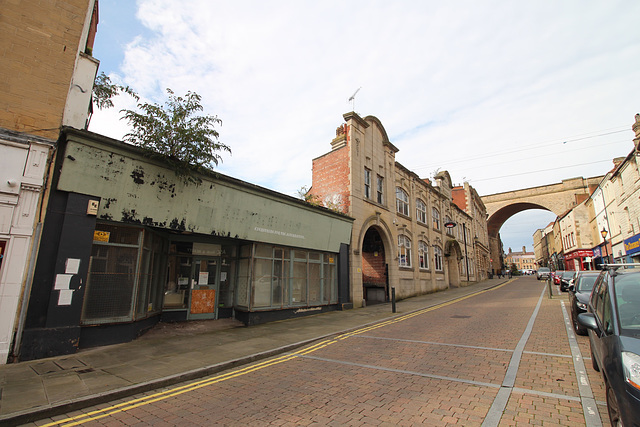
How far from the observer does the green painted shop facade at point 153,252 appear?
7164 millimetres

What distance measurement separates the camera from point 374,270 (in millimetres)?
20438

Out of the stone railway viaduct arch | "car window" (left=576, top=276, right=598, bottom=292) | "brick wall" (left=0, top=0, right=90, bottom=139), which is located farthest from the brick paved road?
the stone railway viaduct arch

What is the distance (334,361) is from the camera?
682cm

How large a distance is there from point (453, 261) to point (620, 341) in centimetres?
3029

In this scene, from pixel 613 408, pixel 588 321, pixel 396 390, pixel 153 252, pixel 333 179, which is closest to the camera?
pixel 613 408

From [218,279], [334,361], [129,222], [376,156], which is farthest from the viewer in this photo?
[376,156]

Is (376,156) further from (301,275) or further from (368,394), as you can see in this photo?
(368,394)

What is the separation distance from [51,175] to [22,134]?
40.3 inches

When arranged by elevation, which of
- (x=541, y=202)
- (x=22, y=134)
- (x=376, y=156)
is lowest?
(x=22, y=134)

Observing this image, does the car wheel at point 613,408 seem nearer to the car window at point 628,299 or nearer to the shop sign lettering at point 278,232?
the car window at point 628,299

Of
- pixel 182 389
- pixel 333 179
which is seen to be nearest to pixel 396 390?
pixel 182 389

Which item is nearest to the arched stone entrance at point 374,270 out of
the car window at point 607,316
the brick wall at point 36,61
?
the car window at point 607,316

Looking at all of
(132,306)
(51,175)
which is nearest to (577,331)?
(132,306)

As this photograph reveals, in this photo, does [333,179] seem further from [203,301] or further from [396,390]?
[396,390]
